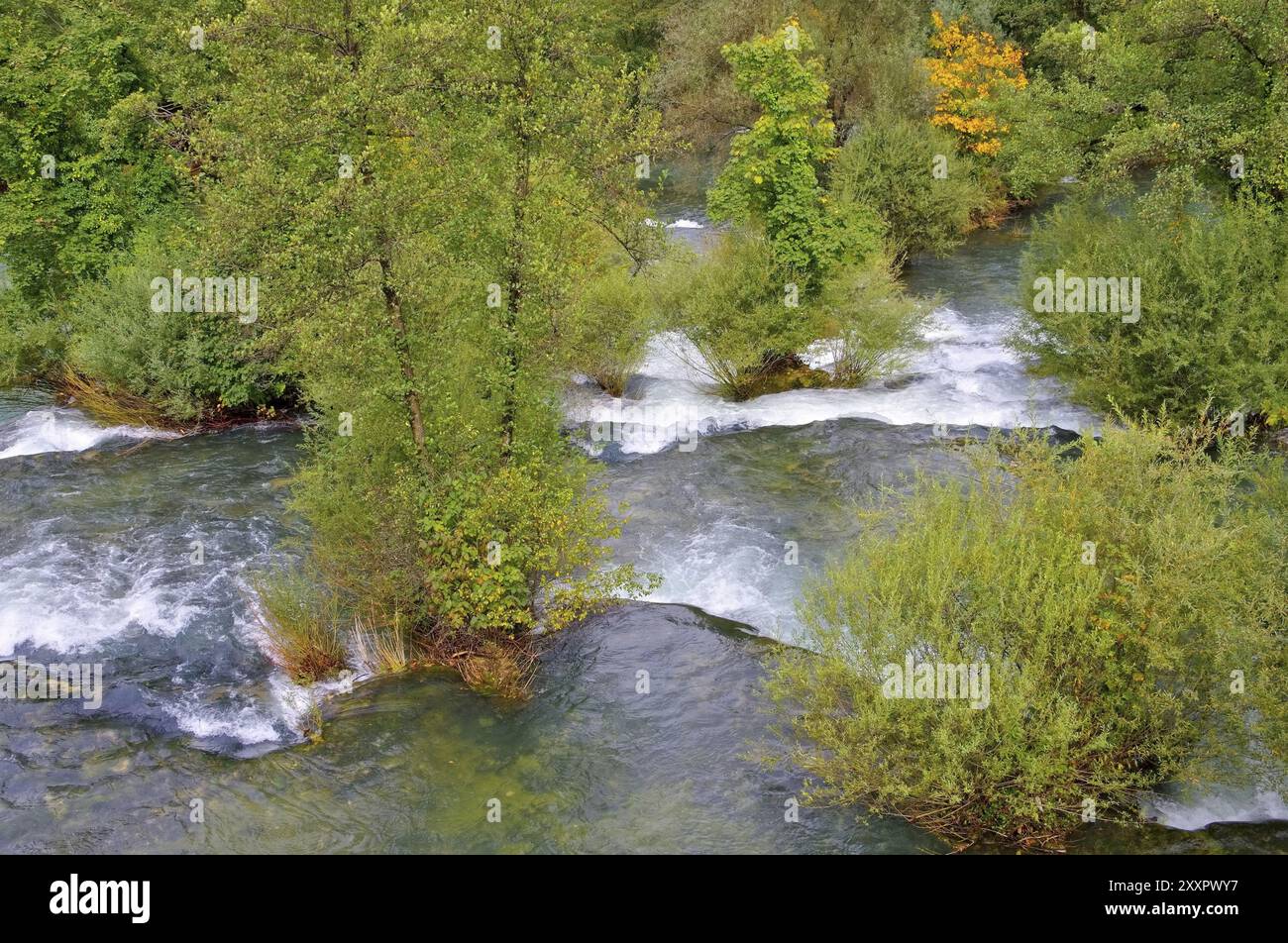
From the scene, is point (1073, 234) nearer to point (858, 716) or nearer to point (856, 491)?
point (856, 491)

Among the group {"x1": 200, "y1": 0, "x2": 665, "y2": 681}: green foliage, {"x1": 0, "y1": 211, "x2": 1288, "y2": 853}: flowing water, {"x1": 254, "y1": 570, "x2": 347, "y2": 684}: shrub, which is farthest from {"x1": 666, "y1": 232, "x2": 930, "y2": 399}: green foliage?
{"x1": 254, "y1": 570, "x2": 347, "y2": 684}: shrub

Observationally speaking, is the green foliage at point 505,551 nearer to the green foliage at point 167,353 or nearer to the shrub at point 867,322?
the green foliage at point 167,353

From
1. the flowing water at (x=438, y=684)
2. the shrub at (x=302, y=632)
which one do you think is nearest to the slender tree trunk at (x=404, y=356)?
the shrub at (x=302, y=632)

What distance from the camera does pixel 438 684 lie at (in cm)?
1172

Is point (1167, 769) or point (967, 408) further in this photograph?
point (967, 408)

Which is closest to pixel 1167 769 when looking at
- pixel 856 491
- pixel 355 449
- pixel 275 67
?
pixel 856 491

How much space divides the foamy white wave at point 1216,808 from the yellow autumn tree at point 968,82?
23086mm

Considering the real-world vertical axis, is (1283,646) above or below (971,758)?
above

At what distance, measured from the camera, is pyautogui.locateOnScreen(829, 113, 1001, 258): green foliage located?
2639 centimetres

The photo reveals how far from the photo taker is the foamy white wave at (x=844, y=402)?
18.7 metres

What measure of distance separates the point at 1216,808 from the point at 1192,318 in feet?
32.9

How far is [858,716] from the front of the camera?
8836 millimetres

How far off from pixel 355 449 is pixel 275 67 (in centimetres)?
423

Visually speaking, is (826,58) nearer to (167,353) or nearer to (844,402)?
(844,402)
